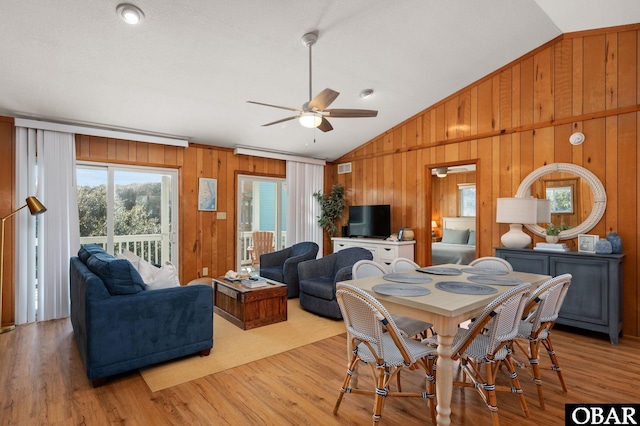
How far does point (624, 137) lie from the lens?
3.60 metres

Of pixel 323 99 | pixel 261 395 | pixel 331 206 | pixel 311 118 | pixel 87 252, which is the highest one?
pixel 323 99

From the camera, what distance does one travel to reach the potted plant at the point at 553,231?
3879mm

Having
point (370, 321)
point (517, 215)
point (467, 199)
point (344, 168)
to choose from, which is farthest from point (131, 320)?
point (467, 199)

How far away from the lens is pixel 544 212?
13.4ft

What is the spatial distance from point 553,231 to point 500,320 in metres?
2.65

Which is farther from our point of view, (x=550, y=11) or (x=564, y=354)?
(x=550, y=11)

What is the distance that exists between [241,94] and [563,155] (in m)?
3.98

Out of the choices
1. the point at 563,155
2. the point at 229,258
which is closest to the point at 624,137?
the point at 563,155

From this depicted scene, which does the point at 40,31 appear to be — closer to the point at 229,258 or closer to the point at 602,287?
the point at 229,258

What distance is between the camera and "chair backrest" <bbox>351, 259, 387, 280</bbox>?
2992 millimetres

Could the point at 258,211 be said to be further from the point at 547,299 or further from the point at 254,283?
the point at 547,299

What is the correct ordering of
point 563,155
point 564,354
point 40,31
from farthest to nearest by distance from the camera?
point 563,155
point 564,354
point 40,31

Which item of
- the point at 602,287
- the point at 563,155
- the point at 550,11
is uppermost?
the point at 550,11

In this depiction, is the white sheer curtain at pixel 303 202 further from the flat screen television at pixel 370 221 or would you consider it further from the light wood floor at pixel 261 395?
the light wood floor at pixel 261 395
